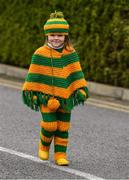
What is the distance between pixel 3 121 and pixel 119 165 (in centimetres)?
281

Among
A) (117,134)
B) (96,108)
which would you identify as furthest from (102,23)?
(117,134)

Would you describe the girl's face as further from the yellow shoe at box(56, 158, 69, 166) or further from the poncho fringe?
the yellow shoe at box(56, 158, 69, 166)

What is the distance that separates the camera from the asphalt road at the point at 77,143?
725cm

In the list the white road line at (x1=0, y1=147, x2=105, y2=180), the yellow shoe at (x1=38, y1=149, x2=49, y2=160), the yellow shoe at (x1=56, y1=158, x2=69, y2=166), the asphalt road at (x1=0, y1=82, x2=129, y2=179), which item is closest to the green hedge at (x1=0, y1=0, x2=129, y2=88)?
the asphalt road at (x1=0, y1=82, x2=129, y2=179)

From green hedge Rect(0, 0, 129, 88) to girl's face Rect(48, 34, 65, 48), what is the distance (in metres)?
5.79

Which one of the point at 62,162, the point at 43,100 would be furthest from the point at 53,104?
the point at 62,162

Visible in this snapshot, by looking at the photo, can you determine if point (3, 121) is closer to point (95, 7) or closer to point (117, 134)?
point (117, 134)

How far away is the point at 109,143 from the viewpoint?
29.5ft

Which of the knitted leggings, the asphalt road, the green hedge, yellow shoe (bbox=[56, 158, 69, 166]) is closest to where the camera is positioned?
the asphalt road

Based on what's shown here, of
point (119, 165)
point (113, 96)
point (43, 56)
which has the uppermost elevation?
point (43, 56)

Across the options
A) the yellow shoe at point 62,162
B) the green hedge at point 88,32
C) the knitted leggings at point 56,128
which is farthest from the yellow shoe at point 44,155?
the green hedge at point 88,32

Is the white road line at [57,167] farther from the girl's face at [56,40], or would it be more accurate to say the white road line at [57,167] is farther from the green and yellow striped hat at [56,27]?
the green and yellow striped hat at [56,27]

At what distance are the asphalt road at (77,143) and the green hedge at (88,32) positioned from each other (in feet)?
4.90

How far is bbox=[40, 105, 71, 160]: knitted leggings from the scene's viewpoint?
7.39 meters
